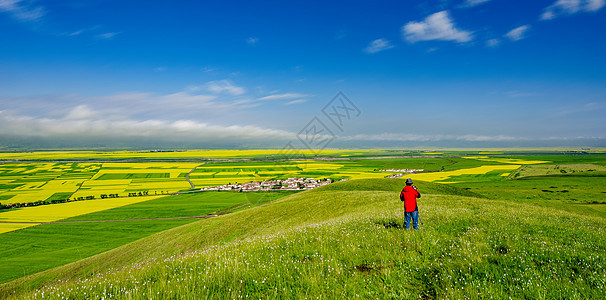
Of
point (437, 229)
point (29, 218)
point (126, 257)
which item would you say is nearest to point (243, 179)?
point (29, 218)

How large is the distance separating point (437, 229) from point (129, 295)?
10489 mm

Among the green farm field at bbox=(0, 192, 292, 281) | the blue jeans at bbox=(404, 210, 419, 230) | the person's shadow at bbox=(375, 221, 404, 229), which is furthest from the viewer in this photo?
the green farm field at bbox=(0, 192, 292, 281)

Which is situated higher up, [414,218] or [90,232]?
[414,218]

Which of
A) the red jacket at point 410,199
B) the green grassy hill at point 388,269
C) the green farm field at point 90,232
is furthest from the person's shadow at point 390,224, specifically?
the green farm field at point 90,232

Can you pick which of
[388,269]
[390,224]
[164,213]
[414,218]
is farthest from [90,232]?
[388,269]

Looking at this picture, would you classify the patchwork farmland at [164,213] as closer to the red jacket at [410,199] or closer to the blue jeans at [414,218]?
the blue jeans at [414,218]

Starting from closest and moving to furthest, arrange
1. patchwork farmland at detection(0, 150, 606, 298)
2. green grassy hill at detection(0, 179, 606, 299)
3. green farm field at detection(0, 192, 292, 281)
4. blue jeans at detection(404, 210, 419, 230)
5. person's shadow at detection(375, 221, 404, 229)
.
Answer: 1. green grassy hill at detection(0, 179, 606, 299)
2. blue jeans at detection(404, 210, 419, 230)
3. person's shadow at detection(375, 221, 404, 229)
4. patchwork farmland at detection(0, 150, 606, 298)
5. green farm field at detection(0, 192, 292, 281)

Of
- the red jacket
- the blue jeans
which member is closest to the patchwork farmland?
the blue jeans

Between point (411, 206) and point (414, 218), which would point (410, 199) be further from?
point (414, 218)

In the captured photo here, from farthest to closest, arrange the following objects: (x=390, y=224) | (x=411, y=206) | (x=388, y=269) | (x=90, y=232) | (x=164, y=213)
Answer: (x=164, y=213) → (x=90, y=232) → (x=390, y=224) → (x=411, y=206) → (x=388, y=269)

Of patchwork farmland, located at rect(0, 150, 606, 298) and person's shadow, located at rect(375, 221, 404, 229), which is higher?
person's shadow, located at rect(375, 221, 404, 229)

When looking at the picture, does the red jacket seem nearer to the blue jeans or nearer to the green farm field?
the blue jeans

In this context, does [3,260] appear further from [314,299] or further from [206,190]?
[206,190]

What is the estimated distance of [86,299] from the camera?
17.0 feet
